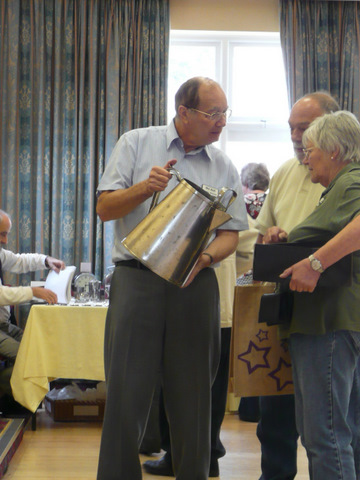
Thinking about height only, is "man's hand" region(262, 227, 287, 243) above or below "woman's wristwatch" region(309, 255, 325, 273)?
above

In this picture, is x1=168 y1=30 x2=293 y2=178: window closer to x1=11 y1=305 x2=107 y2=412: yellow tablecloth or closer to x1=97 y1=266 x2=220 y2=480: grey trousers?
x1=11 y1=305 x2=107 y2=412: yellow tablecloth

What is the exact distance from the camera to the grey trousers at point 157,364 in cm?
183

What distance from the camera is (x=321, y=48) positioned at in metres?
5.09

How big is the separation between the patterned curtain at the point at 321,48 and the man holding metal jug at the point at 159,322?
10.9ft

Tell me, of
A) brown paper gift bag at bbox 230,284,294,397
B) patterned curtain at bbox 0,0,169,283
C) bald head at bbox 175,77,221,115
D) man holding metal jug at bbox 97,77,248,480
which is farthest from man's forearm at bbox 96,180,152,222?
patterned curtain at bbox 0,0,169,283

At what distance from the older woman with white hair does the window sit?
366cm

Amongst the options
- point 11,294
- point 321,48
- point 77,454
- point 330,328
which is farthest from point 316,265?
point 321,48

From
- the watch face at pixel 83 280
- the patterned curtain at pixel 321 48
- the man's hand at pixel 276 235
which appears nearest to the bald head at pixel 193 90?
the man's hand at pixel 276 235

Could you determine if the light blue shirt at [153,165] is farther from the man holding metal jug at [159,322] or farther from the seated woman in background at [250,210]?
the seated woman in background at [250,210]

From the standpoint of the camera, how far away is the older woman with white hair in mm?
1584

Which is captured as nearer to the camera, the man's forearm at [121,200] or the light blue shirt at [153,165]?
Result: the man's forearm at [121,200]

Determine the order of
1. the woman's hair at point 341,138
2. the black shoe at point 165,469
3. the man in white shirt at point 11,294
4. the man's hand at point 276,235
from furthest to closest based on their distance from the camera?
the man in white shirt at point 11,294 → the black shoe at point 165,469 → the man's hand at point 276,235 → the woman's hair at point 341,138

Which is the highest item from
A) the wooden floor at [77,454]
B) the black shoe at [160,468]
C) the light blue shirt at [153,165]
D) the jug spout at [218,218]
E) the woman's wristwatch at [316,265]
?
the light blue shirt at [153,165]

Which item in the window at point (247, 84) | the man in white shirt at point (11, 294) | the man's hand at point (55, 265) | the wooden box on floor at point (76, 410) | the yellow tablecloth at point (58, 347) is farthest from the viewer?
the window at point (247, 84)
